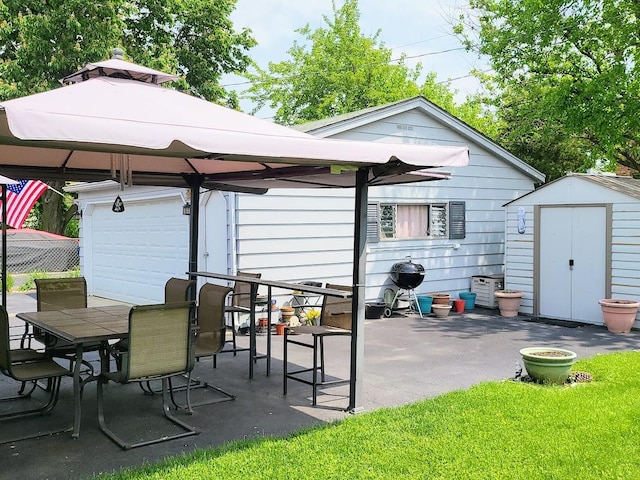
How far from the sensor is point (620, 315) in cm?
880

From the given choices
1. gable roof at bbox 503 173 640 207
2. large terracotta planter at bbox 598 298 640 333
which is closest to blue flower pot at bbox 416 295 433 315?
gable roof at bbox 503 173 640 207

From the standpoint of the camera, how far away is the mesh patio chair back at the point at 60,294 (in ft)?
21.0

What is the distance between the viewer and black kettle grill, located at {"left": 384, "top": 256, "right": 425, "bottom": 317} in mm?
10406

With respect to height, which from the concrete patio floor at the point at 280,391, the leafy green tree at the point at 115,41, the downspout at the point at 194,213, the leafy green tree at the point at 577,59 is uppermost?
the leafy green tree at the point at 115,41

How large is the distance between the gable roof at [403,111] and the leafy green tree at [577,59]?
1.05 metres

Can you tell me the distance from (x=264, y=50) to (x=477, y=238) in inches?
900

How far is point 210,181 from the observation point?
7.57 metres

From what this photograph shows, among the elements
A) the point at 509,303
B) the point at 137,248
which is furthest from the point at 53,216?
the point at 509,303

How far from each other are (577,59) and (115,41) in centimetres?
1205

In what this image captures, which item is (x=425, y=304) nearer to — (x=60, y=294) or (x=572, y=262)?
(x=572, y=262)

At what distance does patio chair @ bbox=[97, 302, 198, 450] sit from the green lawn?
2.45 ft

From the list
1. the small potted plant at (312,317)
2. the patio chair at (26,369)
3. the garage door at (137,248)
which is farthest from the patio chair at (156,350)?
the garage door at (137,248)

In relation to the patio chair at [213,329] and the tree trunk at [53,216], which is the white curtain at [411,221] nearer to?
the patio chair at [213,329]

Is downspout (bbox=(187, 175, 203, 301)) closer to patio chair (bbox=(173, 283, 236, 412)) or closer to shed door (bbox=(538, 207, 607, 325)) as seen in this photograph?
patio chair (bbox=(173, 283, 236, 412))
